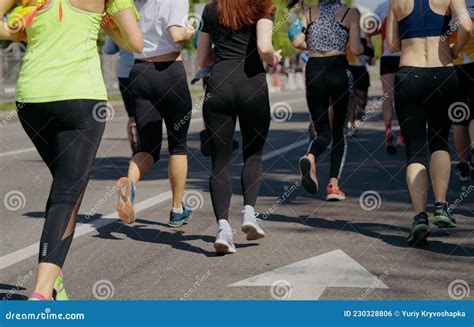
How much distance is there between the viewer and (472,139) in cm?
1043

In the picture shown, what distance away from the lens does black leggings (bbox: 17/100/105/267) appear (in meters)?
4.96

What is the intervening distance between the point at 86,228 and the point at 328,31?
2.69m

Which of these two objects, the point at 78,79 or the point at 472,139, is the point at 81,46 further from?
the point at 472,139

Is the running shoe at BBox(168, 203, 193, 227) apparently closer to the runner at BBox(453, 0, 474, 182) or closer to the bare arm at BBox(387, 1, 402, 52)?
the bare arm at BBox(387, 1, 402, 52)

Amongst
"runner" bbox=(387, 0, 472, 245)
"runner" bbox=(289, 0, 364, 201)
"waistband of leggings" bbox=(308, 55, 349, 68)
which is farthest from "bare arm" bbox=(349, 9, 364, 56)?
"runner" bbox=(387, 0, 472, 245)

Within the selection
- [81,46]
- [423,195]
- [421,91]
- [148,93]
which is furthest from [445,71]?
[81,46]

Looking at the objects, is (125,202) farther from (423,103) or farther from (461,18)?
(461,18)

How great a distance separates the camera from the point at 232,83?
22.8 ft

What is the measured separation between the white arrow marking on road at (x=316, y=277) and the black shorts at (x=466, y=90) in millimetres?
3214

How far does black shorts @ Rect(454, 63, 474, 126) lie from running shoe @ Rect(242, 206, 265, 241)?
2.96 m

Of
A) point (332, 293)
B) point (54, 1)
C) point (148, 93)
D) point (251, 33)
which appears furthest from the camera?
point (148, 93)

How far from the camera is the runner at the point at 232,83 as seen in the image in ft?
22.4

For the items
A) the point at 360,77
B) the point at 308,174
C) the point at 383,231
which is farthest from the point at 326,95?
the point at 360,77

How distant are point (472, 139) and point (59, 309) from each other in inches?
252
